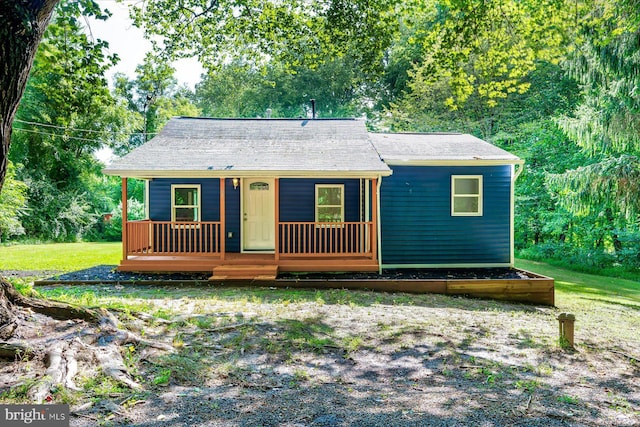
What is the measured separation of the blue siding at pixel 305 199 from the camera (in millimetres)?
12312

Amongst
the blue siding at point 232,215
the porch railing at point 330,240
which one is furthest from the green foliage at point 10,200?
the porch railing at point 330,240

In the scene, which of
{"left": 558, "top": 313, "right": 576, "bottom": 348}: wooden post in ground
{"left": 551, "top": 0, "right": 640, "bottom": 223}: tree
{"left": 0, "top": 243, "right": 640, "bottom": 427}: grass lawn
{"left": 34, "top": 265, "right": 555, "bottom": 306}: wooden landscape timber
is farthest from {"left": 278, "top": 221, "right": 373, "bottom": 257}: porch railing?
{"left": 551, "top": 0, "right": 640, "bottom": 223}: tree

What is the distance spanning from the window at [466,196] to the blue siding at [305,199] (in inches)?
104

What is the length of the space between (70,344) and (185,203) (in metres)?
8.89

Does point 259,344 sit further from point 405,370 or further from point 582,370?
point 582,370

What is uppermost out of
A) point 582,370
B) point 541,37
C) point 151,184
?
point 541,37

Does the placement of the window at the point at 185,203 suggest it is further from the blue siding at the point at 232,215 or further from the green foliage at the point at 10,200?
the green foliage at the point at 10,200

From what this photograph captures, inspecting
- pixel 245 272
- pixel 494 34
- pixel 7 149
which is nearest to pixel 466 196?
pixel 494 34

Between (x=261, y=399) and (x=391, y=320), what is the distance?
3.22 metres

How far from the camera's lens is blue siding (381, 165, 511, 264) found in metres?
11.6

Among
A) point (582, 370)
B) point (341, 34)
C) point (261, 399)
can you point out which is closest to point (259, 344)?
point (261, 399)

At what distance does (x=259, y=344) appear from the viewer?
485 centimetres

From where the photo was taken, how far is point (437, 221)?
1161cm

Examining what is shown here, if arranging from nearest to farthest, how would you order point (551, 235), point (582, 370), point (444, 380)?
point (444, 380) < point (582, 370) < point (551, 235)
